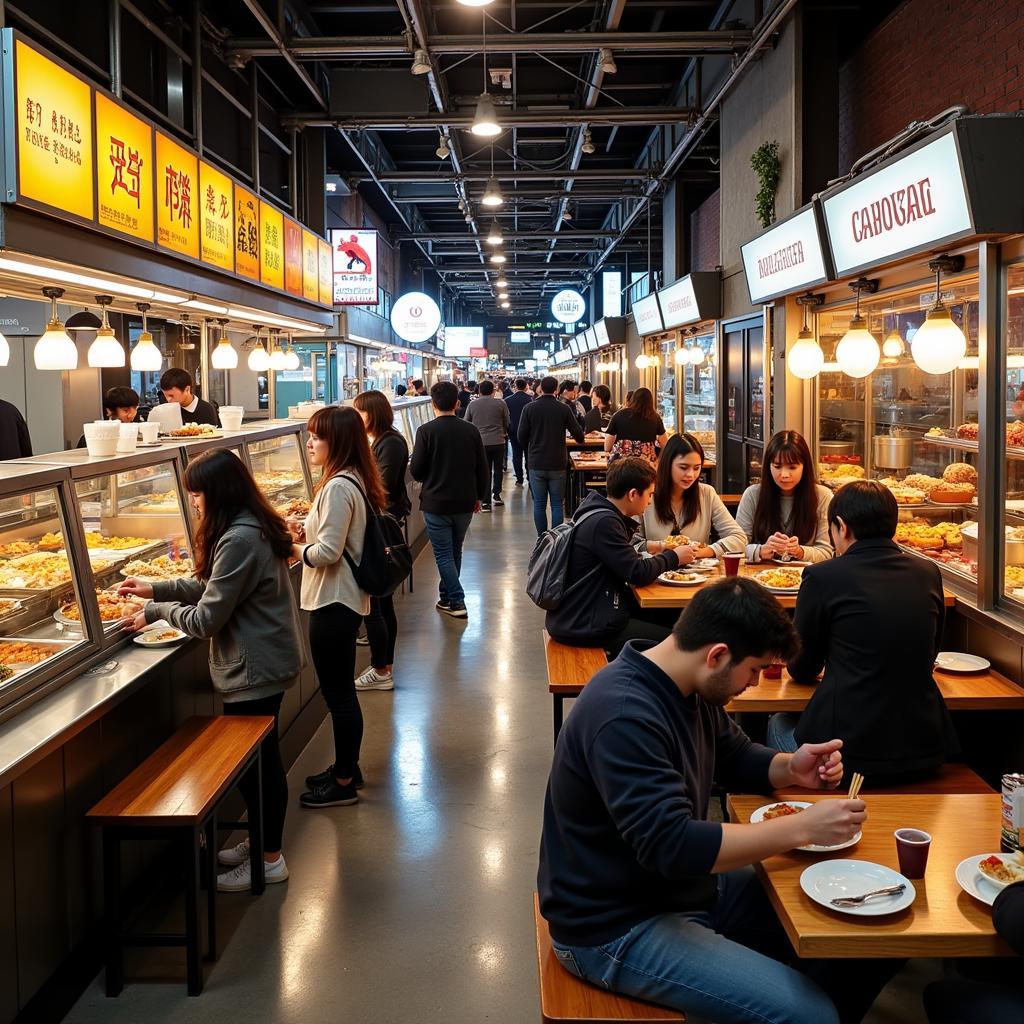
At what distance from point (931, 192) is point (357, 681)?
443cm

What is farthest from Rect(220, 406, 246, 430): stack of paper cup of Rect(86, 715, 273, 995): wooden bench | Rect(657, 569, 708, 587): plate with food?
Rect(86, 715, 273, 995): wooden bench

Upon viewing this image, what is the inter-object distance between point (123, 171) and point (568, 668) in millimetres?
3723

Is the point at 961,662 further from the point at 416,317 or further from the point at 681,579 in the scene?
the point at 416,317

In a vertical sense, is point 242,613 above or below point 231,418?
below

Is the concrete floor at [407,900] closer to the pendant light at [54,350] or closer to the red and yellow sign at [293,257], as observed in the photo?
the pendant light at [54,350]

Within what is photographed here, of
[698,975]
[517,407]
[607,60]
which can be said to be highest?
[607,60]

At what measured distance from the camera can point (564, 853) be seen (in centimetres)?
234

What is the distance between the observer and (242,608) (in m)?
4.01

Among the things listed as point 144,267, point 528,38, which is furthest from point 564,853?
point 528,38

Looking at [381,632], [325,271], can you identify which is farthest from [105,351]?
[325,271]

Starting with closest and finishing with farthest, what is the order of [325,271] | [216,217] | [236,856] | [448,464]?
[236,856] → [216,217] → [448,464] → [325,271]

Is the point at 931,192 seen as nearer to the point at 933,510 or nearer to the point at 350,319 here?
the point at 933,510

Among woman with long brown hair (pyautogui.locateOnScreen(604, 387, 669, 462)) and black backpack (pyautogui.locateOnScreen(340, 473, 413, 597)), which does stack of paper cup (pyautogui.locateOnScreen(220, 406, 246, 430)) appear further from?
woman with long brown hair (pyautogui.locateOnScreen(604, 387, 669, 462))

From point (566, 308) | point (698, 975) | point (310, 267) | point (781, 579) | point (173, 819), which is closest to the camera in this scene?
point (698, 975)
